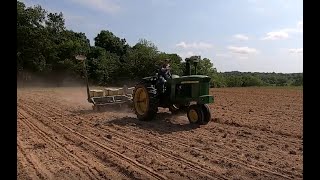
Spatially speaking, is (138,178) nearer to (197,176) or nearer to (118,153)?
(197,176)

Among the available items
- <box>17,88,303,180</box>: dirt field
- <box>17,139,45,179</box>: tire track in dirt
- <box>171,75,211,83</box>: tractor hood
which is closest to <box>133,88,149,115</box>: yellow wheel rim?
<box>17,88,303,180</box>: dirt field

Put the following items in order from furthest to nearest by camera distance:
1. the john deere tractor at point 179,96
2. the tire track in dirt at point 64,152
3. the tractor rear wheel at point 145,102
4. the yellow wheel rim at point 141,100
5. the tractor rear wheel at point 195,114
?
the yellow wheel rim at point 141,100 → the tractor rear wheel at point 145,102 → the john deere tractor at point 179,96 → the tractor rear wheel at point 195,114 → the tire track in dirt at point 64,152

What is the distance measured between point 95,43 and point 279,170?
172 ft

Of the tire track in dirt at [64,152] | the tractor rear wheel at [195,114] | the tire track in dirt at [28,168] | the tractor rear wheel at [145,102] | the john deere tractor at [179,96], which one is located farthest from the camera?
the tractor rear wheel at [145,102]

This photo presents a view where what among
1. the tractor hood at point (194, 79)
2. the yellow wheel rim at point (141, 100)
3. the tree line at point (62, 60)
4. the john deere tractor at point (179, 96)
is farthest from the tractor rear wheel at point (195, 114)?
the tree line at point (62, 60)

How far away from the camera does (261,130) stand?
8.31 m

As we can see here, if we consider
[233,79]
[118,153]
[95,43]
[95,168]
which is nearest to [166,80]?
[118,153]

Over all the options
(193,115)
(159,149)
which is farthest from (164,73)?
(159,149)

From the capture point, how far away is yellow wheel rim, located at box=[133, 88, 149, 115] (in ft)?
32.4

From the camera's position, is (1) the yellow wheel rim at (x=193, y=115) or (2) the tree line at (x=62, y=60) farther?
(2) the tree line at (x=62, y=60)

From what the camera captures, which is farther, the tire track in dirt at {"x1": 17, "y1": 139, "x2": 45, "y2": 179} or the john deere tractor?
the john deere tractor

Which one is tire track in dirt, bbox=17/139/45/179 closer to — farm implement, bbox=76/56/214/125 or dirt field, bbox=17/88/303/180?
dirt field, bbox=17/88/303/180

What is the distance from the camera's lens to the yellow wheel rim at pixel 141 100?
9876mm

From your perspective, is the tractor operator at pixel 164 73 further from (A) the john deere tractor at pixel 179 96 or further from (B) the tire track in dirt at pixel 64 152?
(B) the tire track in dirt at pixel 64 152
